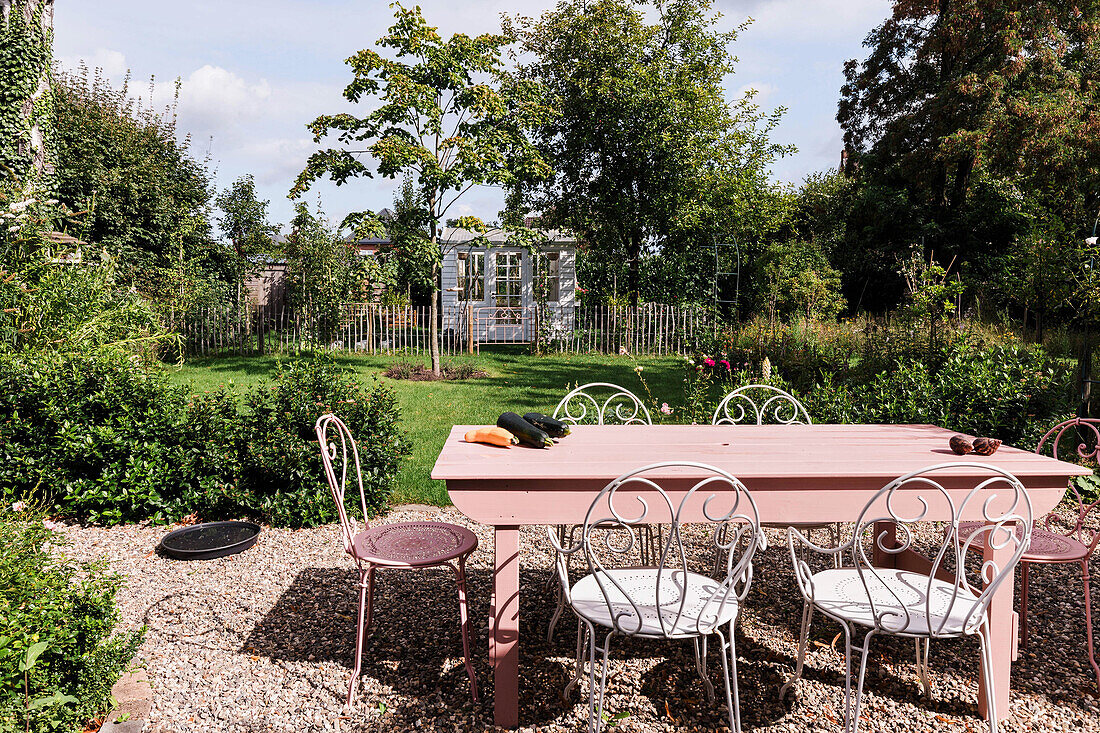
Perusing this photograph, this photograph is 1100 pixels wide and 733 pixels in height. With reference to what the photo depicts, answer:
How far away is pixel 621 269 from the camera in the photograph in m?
15.2

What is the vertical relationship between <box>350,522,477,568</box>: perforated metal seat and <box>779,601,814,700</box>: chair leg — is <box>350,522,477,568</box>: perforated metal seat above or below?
above

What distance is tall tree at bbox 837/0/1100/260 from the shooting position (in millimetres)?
14211

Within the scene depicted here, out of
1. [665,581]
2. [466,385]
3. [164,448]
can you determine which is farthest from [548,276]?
[665,581]

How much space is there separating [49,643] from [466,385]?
767 cm

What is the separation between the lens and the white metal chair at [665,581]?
2.11m

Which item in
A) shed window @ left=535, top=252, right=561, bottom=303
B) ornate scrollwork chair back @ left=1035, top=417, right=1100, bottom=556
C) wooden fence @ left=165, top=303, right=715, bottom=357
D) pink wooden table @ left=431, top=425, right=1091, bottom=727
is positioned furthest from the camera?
shed window @ left=535, top=252, right=561, bottom=303

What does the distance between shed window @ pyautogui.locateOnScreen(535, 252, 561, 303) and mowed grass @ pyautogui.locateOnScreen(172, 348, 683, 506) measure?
4.99 feet

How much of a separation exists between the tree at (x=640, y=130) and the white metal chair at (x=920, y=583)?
1239cm

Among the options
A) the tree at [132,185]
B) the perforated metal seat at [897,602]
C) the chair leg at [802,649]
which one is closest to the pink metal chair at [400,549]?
the chair leg at [802,649]

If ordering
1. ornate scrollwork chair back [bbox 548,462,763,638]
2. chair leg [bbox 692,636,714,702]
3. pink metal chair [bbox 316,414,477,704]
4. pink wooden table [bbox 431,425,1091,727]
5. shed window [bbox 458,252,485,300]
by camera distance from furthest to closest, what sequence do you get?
1. shed window [bbox 458,252,485,300]
2. pink metal chair [bbox 316,414,477,704]
3. chair leg [bbox 692,636,714,702]
4. pink wooden table [bbox 431,425,1091,727]
5. ornate scrollwork chair back [bbox 548,462,763,638]

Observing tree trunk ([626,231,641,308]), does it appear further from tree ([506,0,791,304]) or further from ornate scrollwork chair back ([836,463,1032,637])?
ornate scrollwork chair back ([836,463,1032,637])

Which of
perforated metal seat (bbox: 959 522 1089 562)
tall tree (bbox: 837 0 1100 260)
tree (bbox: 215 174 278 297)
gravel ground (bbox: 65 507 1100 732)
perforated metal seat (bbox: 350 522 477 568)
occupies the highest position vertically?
tall tree (bbox: 837 0 1100 260)

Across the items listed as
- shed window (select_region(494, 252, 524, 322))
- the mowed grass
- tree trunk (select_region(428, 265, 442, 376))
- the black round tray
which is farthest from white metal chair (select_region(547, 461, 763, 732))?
shed window (select_region(494, 252, 524, 322))

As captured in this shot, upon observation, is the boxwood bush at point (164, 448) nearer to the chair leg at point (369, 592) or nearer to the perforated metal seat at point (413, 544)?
the chair leg at point (369, 592)
